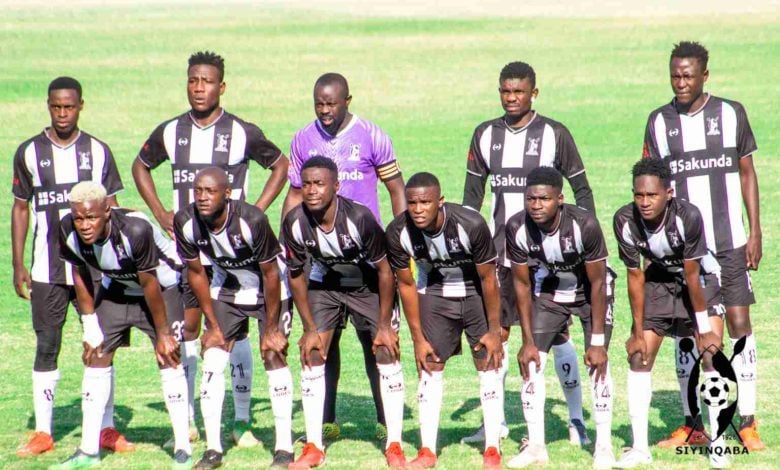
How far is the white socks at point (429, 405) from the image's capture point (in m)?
11.0

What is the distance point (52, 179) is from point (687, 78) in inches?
216

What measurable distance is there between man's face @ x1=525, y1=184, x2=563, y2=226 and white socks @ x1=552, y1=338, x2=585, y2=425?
136cm

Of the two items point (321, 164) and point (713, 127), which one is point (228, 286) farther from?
point (713, 127)

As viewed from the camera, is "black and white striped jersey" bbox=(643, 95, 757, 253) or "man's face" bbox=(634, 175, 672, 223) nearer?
"man's face" bbox=(634, 175, 672, 223)

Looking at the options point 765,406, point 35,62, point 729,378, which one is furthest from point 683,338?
point 35,62

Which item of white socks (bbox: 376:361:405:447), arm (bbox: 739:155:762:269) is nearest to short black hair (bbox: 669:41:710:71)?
arm (bbox: 739:155:762:269)

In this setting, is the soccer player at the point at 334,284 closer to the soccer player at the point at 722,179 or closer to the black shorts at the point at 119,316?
the black shorts at the point at 119,316

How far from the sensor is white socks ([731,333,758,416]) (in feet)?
37.2

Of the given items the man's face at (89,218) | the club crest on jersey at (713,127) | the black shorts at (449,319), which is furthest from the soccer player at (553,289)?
the man's face at (89,218)

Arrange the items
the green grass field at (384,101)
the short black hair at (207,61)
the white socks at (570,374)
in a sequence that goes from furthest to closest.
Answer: the green grass field at (384,101)
the short black hair at (207,61)
the white socks at (570,374)

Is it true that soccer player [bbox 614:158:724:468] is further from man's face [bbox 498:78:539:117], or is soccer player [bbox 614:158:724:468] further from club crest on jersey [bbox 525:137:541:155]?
man's face [bbox 498:78:539:117]

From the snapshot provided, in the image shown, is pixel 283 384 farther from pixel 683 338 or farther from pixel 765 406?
pixel 765 406

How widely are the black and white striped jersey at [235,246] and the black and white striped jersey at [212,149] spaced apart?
2.73 feet

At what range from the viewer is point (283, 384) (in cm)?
1102
